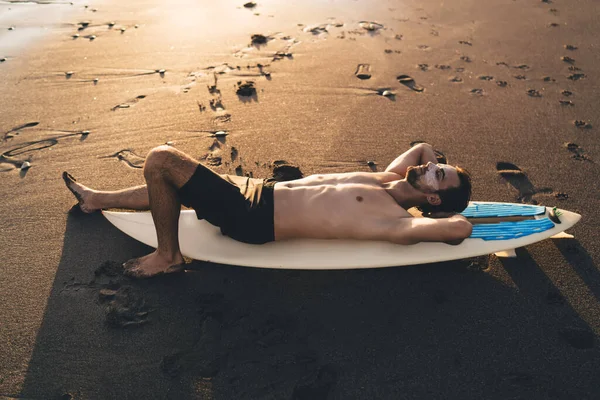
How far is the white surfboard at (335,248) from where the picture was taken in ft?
9.73

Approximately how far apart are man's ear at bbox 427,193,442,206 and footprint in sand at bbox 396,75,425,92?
8.59ft

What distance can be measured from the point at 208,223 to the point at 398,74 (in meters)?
3.36

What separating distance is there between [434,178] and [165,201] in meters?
1.70

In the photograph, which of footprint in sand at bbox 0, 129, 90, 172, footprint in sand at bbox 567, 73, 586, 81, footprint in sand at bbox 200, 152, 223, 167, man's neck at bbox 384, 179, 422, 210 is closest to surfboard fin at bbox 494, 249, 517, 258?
man's neck at bbox 384, 179, 422, 210

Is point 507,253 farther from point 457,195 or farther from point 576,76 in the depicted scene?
point 576,76

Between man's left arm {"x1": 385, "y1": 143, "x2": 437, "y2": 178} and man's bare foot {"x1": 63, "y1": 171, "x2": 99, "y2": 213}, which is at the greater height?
man's left arm {"x1": 385, "y1": 143, "x2": 437, "y2": 178}

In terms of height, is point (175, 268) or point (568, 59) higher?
point (568, 59)

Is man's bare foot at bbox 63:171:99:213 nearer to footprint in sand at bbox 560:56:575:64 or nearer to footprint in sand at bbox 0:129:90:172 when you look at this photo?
footprint in sand at bbox 0:129:90:172

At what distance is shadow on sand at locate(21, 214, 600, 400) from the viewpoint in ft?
8.20

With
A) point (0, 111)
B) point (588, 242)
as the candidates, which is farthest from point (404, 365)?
point (0, 111)

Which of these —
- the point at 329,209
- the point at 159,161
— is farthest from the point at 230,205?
the point at 329,209

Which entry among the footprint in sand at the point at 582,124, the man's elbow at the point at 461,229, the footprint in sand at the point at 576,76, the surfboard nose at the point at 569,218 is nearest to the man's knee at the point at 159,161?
the man's elbow at the point at 461,229

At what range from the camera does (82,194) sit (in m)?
3.69

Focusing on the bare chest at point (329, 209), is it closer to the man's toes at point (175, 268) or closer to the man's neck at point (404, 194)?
the man's neck at point (404, 194)
